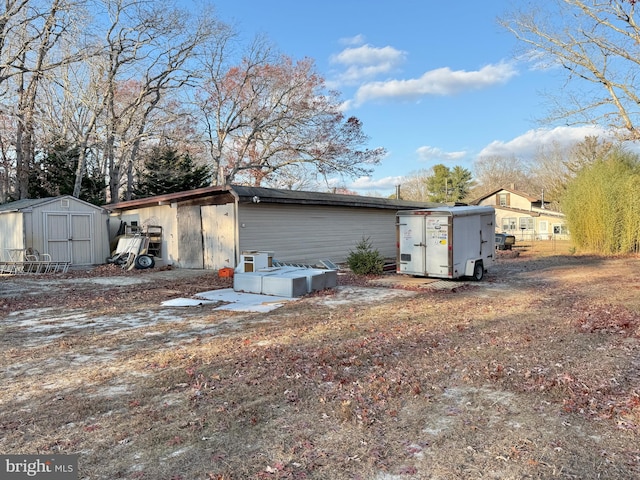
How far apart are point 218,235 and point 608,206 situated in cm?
1629

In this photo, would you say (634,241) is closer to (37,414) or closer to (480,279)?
(480,279)

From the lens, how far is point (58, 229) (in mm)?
13664

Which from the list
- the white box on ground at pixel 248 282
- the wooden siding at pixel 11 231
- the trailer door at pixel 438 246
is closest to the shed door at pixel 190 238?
the wooden siding at pixel 11 231

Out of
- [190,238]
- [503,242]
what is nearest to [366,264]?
[190,238]

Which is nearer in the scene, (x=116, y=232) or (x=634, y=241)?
(x=116, y=232)

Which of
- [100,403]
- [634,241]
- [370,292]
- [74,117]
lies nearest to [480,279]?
[370,292]

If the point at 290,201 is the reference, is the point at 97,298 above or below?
below

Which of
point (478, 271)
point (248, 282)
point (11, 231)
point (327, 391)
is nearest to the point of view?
point (327, 391)

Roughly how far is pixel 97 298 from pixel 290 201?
6734 millimetres

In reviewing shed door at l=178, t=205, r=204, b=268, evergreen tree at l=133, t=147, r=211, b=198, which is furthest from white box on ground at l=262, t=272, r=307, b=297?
evergreen tree at l=133, t=147, r=211, b=198

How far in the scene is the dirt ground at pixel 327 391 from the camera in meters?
2.42

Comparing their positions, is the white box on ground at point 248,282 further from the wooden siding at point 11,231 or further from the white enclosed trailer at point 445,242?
the wooden siding at point 11,231

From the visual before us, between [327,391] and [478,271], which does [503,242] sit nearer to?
[478,271]

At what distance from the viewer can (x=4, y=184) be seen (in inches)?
918
